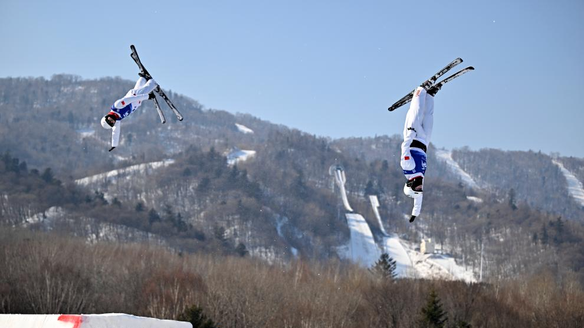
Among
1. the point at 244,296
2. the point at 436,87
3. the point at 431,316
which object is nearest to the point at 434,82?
the point at 436,87

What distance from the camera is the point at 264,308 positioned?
219 ft

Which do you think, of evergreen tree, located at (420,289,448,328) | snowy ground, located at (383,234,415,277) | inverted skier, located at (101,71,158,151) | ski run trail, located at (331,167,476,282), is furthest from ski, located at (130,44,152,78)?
snowy ground, located at (383,234,415,277)

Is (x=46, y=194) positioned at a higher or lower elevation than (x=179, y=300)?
higher

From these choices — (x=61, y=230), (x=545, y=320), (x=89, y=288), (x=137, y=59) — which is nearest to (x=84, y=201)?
(x=61, y=230)

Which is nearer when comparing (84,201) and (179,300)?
(179,300)

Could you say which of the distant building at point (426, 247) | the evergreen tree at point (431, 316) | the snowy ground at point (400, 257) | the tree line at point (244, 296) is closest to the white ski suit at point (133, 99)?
the tree line at point (244, 296)

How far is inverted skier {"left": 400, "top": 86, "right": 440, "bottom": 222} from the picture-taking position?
11383mm

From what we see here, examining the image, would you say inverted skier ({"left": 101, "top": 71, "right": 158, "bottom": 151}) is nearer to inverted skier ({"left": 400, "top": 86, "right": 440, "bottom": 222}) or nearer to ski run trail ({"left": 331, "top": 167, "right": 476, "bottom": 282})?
inverted skier ({"left": 400, "top": 86, "right": 440, "bottom": 222})

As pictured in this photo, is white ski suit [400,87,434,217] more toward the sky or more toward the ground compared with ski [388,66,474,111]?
more toward the ground

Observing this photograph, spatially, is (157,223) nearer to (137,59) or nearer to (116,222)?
(116,222)

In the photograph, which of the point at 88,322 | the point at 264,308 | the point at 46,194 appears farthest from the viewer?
the point at 46,194

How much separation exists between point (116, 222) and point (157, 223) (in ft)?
29.2

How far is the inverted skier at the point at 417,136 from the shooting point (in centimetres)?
1138

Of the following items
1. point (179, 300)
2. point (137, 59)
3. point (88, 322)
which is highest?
point (137, 59)
